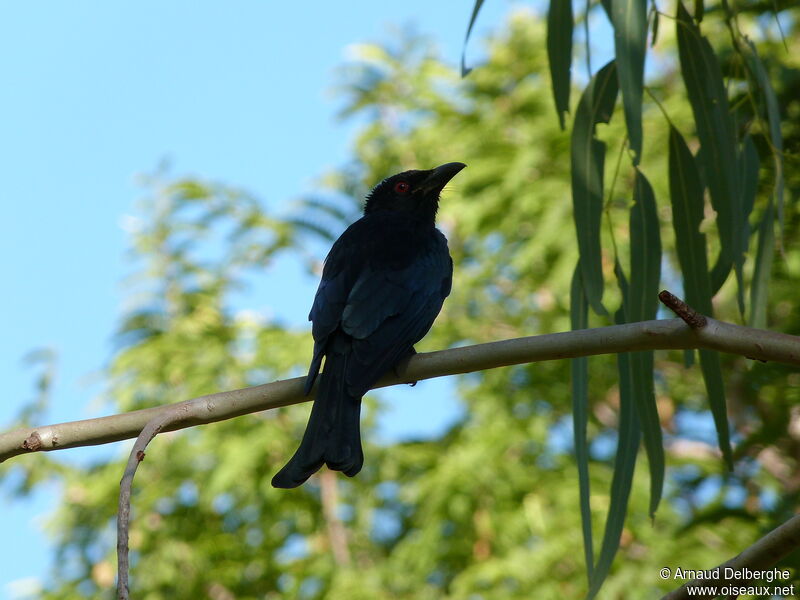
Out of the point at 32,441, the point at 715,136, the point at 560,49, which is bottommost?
the point at 32,441

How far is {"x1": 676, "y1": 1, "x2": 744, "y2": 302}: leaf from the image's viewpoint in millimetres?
3230

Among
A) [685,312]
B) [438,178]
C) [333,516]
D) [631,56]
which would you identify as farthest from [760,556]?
[333,516]

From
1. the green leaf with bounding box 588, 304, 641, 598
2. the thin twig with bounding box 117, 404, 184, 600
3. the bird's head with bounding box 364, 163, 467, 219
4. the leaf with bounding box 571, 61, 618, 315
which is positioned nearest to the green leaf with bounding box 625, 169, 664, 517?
the green leaf with bounding box 588, 304, 641, 598

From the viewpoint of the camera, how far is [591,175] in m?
3.24

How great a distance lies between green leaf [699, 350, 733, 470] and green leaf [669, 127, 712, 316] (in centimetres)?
15

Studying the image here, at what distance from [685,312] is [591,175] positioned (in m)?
1.12

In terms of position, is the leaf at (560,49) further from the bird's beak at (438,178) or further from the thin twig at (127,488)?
the thin twig at (127,488)

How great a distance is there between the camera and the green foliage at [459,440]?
17.6 feet

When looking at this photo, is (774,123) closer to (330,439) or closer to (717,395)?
(717,395)

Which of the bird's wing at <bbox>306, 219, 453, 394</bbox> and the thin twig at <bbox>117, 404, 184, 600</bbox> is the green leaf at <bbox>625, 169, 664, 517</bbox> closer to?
the bird's wing at <bbox>306, 219, 453, 394</bbox>

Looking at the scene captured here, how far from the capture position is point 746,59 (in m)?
3.69

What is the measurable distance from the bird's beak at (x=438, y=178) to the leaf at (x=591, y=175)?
38.7 inches

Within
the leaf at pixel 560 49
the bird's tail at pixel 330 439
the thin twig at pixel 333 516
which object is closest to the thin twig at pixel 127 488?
the bird's tail at pixel 330 439

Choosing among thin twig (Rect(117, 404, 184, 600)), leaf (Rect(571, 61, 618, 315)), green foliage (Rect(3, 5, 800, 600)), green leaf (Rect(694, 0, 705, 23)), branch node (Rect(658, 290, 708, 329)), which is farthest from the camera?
green foliage (Rect(3, 5, 800, 600))
